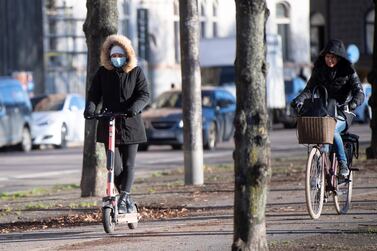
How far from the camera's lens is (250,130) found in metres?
8.98

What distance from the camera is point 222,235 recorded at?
1164 centimetres

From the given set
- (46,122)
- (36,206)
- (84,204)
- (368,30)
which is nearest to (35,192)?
(36,206)

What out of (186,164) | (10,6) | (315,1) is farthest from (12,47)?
(186,164)

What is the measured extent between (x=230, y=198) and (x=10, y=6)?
3574cm

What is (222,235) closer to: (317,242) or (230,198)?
(317,242)

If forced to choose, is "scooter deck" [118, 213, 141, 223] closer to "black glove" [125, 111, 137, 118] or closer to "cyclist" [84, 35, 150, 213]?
"cyclist" [84, 35, 150, 213]

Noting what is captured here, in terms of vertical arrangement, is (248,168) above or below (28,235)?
above

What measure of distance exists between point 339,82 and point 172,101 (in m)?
19.9

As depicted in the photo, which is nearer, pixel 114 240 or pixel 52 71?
pixel 114 240

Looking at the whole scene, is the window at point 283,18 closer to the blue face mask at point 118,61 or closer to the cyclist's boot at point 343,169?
the cyclist's boot at point 343,169

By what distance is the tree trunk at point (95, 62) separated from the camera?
628 inches

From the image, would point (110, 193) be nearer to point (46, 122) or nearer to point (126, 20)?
point (46, 122)

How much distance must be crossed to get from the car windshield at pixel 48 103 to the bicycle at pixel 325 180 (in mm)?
22345

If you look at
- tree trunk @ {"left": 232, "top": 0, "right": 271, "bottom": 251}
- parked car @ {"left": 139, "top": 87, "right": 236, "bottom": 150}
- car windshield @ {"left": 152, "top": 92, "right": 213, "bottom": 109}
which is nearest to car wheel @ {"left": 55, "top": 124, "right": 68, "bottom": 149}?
parked car @ {"left": 139, "top": 87, "right": 236, "bottom": 150}
